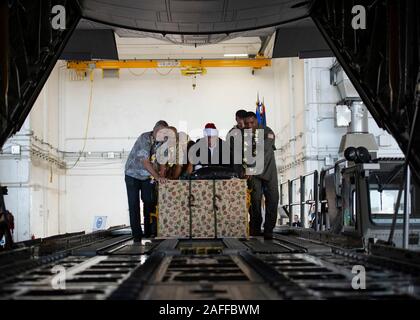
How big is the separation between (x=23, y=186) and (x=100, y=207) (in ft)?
14.2

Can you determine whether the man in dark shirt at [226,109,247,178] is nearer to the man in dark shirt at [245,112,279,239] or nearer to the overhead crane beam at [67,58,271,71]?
the man in dark shirt at [245,112,279,239]

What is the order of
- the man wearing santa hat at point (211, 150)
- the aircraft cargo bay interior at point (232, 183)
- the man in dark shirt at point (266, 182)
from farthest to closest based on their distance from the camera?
the man wearing santa hat at point (211, 150) → the man in dark shirt at point (266, 182) → the aircraft cargo bay interior at point (232, 183)

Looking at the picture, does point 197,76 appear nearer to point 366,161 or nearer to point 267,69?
point 267,69

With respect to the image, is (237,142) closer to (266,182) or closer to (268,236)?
(266,182)

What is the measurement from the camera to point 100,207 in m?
23.0

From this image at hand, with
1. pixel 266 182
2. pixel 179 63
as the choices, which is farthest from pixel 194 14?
pixel 179 63

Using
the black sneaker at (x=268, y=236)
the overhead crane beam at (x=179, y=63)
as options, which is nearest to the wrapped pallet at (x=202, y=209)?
the black sneaker at (x=268, y=236)

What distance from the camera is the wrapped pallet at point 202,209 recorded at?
268 inches

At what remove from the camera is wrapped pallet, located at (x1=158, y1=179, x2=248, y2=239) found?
268 inches

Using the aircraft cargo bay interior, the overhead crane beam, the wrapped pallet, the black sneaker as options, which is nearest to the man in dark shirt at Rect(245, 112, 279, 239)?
the aircraft cargo bay interior

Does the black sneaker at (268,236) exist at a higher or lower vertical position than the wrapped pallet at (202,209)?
lower

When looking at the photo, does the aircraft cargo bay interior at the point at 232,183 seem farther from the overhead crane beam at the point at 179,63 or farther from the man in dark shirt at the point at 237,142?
the overhead crane beam at the point at 179,63

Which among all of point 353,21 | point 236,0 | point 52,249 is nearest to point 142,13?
point 236,0

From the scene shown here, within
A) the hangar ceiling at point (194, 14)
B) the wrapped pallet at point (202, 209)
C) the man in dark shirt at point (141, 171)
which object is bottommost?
the wrapped pallet at point (202, 209)
